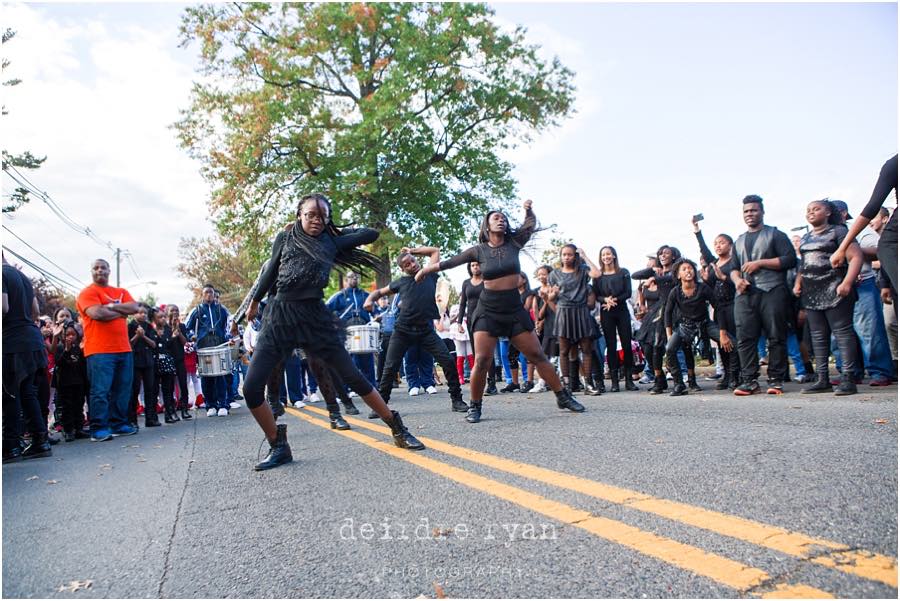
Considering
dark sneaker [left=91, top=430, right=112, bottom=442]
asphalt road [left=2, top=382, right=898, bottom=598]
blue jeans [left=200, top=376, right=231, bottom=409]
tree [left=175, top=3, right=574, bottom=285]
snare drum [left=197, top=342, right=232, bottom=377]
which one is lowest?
asphalt road [left=2, top=382, right=898, bottom=598]

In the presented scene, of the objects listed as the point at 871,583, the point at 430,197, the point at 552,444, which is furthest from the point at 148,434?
the point at 430,197

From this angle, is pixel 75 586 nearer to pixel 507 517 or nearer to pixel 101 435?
pixel 507 517

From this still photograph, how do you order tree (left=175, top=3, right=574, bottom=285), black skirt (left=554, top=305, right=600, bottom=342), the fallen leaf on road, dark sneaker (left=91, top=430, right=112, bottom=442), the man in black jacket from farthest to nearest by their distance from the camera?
1. tree (left=175, top=3, right=574, bottom=285)
2. black skirt (left=554, top=305, right=600, bottom=342)
3. dark sneaker (left=91, top=430, right=112, bottom=442)
4. the man in black jacket
5. the fallen leaf on road

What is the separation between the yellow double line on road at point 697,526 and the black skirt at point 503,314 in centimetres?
284

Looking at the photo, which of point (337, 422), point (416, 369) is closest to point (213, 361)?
point (416, 369)

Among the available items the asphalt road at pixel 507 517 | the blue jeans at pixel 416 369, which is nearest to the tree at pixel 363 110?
the blue jeans at pixel 416 369

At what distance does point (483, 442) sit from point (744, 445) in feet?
6.45

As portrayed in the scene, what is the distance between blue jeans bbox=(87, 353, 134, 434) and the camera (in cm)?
845

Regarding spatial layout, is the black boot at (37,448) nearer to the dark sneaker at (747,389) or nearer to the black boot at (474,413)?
the black boot at (474,413)

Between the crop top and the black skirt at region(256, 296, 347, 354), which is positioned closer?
the black skirt at region(256, 296, 347, 354)

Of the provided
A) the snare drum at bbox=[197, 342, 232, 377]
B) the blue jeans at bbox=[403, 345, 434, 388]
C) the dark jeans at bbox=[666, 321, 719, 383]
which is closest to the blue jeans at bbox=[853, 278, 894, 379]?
the dark jeans at bbox=[666, 321, 719, 383]

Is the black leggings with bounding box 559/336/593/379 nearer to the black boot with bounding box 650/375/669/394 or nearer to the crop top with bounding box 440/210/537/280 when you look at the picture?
the black boot with bounding box 650/375/669/394

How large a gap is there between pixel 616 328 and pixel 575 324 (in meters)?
0.72

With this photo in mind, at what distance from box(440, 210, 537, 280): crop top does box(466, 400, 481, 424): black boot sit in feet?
4.28
